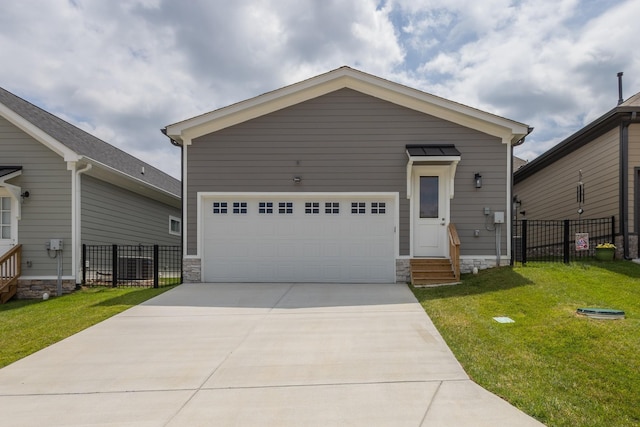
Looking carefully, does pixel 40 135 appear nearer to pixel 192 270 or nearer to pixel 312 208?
pixel 192 270

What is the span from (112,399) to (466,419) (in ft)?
10.5

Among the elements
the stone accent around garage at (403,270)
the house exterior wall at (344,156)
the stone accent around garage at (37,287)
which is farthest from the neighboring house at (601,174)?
the stone accent around garage at (37,287)

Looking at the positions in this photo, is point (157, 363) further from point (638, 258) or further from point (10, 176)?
point (638, 258)

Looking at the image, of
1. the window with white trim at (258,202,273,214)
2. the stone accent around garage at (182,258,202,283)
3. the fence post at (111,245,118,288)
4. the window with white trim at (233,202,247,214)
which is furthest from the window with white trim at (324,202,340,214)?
the fence post at (111,245,118,288)

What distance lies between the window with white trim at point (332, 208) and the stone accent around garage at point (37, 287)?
6.50 m

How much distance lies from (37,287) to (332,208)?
754 cm

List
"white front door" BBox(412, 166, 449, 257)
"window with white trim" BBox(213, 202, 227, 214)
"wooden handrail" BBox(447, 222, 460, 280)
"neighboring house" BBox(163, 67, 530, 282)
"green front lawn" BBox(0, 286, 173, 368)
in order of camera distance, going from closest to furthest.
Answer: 1. "green front lawn" BBox(0, 286, 173, 368)
2. "wooden handrail" BBox(447, 222, 460, 280)
3. "neighboring house" BBox(163, 67, 530, 282)
4. "white front door" BBox(412, 166, 449, 257)
5. "window with white trim" BBox(213, 202, 227, 214)

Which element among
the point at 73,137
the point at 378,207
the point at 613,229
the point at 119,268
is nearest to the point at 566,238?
the point at 613,229

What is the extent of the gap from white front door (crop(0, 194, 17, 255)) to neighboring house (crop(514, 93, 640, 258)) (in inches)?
589

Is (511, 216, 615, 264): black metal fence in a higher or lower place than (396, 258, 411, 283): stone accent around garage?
higher

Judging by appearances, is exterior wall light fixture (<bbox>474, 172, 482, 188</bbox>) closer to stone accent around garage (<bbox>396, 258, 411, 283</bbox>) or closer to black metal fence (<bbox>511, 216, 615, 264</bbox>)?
black metal fence (<bbox>511, 216, 615, 264</bbox>)

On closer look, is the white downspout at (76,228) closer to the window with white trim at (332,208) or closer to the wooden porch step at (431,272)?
the window with white trim at (332,208)

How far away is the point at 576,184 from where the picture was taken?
12.4m

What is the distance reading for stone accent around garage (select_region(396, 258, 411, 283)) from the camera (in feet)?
32.3
